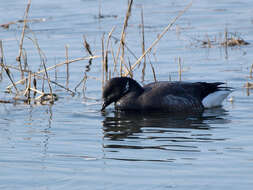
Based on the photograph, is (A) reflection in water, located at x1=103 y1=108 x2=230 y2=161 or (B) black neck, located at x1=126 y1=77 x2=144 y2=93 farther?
(B) black neck, located at x1=126 y1=77 x2=144 y2=93

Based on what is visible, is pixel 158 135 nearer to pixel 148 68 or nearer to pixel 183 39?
pixel 148 68

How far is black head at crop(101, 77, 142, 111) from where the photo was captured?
11508 mm

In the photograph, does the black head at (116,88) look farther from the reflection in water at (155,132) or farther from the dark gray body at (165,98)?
the reflection in water at (155,132)

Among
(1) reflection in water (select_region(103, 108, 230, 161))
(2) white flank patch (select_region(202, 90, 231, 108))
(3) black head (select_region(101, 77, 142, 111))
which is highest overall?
(3) black head (select_region(101, 77, 142, 111))

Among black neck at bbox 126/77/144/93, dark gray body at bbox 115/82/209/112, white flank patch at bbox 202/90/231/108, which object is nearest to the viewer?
dark gray body at bbox 115/82/209/112

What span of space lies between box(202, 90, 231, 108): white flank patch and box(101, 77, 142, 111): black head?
128cm

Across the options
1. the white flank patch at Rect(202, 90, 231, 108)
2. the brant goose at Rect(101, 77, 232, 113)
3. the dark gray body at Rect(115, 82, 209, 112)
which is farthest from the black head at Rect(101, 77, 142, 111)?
the white flank patch at Rect(202, 90, 231, 108)

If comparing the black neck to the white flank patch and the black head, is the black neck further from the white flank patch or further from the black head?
the white flank patch

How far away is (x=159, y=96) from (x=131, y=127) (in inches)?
50.2

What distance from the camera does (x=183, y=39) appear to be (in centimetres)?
1717

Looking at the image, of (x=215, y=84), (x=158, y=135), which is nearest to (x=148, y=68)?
(x=215, y=84)

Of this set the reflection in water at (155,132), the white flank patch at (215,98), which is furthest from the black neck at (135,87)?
the white flank patch at (215,98)

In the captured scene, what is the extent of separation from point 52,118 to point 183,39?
7057mm

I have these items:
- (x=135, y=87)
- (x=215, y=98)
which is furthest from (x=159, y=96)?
(x=215, y=98)
